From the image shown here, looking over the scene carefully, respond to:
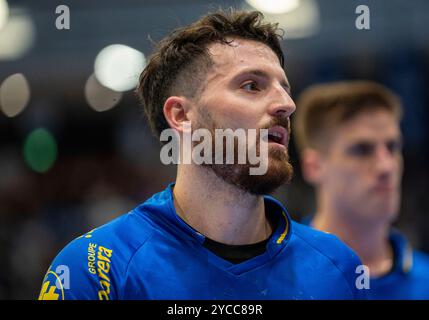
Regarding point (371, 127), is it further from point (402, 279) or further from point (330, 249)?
point (330, 249)

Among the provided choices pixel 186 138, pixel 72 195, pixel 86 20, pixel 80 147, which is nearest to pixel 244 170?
pixel 186 138

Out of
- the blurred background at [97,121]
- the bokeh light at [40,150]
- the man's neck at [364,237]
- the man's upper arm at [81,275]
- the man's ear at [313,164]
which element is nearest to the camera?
the man's upper arm at [81,275]

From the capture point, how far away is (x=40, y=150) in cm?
598

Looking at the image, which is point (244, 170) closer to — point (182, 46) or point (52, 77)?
point (182, 46)

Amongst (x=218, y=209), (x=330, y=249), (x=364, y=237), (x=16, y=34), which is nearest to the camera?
(x=218, y=209)

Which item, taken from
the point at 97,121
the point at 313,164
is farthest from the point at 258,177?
the point at 97,121

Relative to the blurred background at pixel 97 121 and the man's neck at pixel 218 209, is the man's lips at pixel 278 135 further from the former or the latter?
the blurred background at pixel 97 121

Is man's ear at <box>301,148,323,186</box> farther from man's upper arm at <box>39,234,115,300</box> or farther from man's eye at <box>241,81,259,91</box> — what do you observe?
man's upper arm at <box>39,234,115,300</box>

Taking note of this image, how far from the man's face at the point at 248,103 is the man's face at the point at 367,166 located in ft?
4.81

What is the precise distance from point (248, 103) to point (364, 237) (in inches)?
75.1

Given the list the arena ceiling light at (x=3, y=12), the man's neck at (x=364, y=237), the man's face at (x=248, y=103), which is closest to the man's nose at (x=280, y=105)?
the man's face at (x=248, y=103)

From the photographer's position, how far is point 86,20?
4.31 m

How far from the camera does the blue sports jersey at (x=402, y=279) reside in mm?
3805

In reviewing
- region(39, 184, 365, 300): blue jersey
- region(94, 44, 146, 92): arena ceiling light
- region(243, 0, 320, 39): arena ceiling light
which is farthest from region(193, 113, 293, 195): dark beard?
region(243, 0, 320, 39): arena ceiling light
